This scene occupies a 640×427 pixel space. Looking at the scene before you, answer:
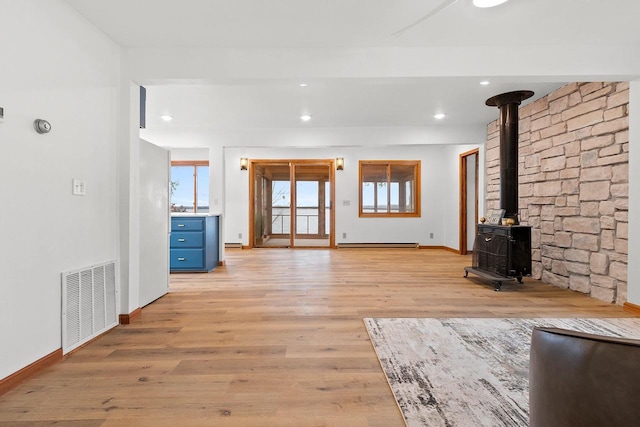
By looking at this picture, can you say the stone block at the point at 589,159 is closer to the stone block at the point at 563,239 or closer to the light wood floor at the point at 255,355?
the stone block at the point at 563,239

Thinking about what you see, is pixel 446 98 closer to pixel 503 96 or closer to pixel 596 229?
pixel 503 96

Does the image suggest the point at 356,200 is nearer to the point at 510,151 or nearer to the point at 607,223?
the point at 510,151

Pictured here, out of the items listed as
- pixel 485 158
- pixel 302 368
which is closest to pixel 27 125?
pixel 302 368

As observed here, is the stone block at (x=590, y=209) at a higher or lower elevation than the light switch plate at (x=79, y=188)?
lower

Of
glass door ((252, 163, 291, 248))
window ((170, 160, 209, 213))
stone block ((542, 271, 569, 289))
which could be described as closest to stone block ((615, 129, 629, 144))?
stone block ((542, 271, 569, 289))

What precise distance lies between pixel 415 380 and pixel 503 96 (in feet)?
11.8

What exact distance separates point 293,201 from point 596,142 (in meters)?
5.62

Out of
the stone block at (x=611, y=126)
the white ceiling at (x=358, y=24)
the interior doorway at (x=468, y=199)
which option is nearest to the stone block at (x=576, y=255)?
the stone block at (x=611, y=126)

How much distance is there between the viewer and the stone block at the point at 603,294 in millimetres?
3193

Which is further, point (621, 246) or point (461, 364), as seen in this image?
point (621, 246)

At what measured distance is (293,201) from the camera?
25.3ft

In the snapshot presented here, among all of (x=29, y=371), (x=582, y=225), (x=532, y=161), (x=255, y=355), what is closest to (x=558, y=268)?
(x=582, y=225)

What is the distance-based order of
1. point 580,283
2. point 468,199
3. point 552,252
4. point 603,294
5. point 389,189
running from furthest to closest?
point 389,189
point 468,199
point 552,252
point 580,283
point 603,294

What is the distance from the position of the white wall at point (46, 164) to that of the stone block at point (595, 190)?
460cm
